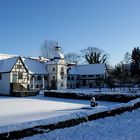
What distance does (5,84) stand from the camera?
5406 cm

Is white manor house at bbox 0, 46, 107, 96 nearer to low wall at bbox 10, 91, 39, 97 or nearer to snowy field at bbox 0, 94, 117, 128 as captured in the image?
low wall at bbox 10, 91, 39, 97

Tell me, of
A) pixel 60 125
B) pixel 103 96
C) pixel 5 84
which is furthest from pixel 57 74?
pixel 60 125

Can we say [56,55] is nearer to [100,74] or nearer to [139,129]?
[100,74]

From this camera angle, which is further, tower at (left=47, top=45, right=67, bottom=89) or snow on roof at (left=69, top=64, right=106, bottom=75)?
snow on roof at (left=69, top=64, right=106, bottom=75)

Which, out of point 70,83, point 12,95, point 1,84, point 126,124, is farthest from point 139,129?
point 70,83

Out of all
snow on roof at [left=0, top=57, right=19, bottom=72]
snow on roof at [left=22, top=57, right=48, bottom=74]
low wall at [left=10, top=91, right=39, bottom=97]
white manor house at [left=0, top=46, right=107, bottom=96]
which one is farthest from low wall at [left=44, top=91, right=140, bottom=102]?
snow on roof at [left=22, top=57, right=48, bottom=74]

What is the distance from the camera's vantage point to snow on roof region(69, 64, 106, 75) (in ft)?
264

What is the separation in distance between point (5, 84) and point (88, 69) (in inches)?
1298

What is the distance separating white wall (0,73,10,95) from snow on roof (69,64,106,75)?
91.6 feet

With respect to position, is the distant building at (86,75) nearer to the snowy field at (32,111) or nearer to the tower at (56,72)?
the tower at (56,72)

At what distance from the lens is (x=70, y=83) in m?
78.5

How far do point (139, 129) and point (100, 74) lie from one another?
217ft

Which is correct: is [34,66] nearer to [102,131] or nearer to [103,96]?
[103,96]

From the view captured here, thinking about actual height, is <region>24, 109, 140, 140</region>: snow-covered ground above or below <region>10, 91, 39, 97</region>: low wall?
below
